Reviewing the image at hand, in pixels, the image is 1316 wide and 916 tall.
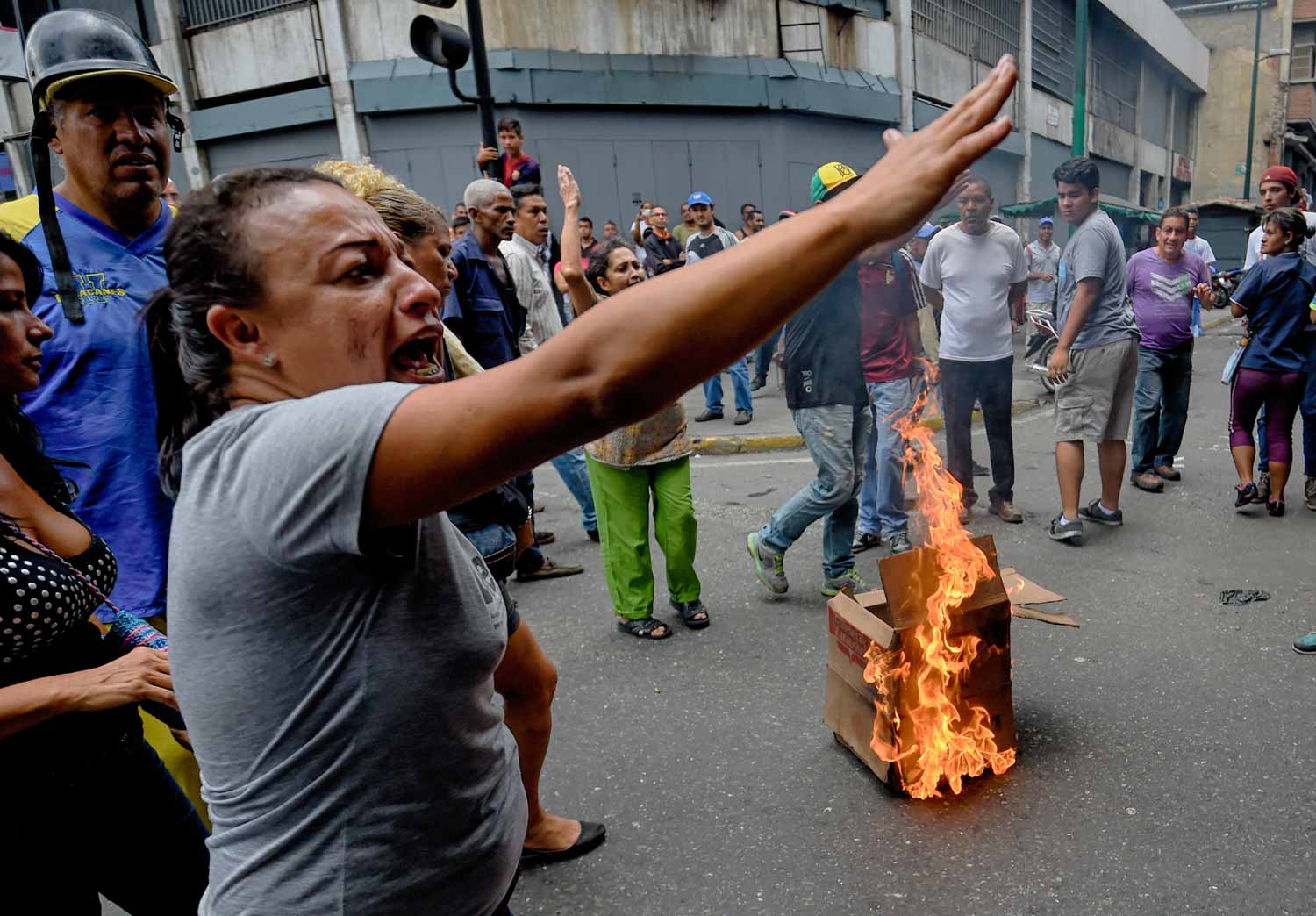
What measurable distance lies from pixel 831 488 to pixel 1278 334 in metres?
3.28

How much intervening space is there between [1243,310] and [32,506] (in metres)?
6.52

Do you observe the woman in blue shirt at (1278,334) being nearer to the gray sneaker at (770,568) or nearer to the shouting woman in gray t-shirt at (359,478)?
the gray sneaker at (770,568)

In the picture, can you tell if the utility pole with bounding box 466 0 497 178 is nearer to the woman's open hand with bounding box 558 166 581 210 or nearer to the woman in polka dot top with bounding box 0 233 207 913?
the woman's open hand with bounding box 558 166 581 210

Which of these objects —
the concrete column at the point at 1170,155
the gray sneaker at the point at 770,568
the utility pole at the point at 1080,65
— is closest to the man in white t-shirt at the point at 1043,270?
the utility pole at the point at 1080,65

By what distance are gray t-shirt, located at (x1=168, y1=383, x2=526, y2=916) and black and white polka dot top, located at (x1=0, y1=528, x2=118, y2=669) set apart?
1.92 ft

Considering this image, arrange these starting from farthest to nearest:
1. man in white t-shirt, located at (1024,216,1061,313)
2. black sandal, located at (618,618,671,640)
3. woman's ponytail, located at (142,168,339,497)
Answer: man in white t-shirt, located at (1024,216,1061,313) → black sandal, located at (618,618,671,640) → woman's ponytail, located at (142,168,339,497)

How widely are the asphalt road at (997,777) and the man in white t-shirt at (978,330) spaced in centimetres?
83

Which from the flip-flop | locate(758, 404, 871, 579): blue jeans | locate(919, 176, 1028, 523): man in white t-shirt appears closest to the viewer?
the flip-flop

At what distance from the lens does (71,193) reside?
91.5 inches

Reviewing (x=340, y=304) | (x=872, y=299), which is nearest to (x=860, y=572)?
(x=872, y=299)

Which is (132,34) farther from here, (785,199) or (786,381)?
(785,199)

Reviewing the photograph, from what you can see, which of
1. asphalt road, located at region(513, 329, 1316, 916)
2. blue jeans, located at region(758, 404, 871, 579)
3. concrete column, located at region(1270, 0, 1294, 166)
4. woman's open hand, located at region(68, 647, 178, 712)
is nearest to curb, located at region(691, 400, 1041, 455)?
asphalt road, located at region(513, 329, 1316, 916)

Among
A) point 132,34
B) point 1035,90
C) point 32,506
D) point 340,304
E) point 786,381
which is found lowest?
point 786,381

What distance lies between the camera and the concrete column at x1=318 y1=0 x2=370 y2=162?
552 inches
